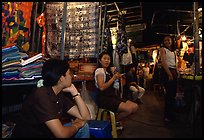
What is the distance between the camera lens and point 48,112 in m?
2.14

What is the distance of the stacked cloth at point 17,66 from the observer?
8.20 ft

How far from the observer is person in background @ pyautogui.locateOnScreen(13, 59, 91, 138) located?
2.16 meters

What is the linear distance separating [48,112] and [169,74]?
3889mm

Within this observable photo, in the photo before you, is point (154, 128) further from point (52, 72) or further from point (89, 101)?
point (52, 72)

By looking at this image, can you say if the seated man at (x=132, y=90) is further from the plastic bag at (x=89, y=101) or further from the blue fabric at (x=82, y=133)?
the blue fabric at (x=82, y=133)

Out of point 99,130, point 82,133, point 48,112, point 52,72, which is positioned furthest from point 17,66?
point 99,130

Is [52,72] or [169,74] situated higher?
[52,72]

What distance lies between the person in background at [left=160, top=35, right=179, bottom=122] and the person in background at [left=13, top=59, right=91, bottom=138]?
3328 millimetres

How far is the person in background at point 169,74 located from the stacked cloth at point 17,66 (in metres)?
3.61

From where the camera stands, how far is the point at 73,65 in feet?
16.1

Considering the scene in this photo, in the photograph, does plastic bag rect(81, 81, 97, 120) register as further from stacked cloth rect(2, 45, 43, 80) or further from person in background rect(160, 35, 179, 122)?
person in background rect(160, 35, 179, 122)

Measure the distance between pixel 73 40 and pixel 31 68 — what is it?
2.27 m

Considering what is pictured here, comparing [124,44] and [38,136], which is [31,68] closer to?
[38,136]

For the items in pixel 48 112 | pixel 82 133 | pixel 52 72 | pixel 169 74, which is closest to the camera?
pixel 48 112
